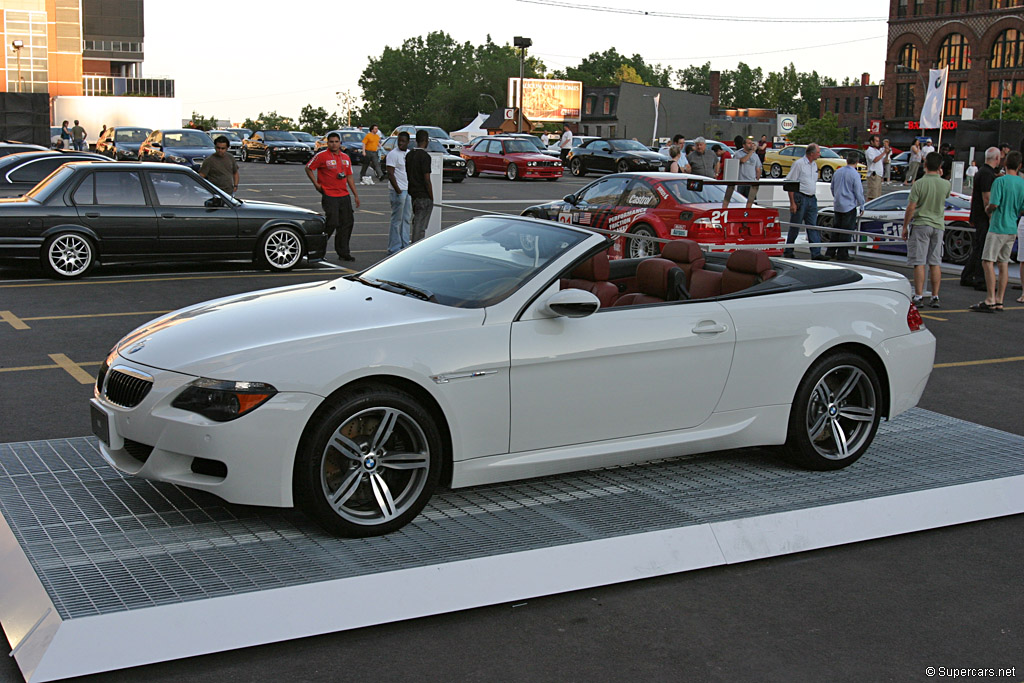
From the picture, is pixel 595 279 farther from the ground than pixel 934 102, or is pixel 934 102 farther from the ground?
pixel 934 102

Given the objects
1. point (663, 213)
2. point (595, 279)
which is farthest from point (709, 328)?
point (663, 213)

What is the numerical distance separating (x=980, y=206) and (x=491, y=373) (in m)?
11.8

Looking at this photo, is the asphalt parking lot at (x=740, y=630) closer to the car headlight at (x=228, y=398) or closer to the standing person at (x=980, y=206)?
the car headlight at (x=228, y=398)

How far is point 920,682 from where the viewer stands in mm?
3867

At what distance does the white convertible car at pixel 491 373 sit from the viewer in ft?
15.1

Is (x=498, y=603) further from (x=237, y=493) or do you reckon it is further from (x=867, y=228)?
(x=867, y=228)

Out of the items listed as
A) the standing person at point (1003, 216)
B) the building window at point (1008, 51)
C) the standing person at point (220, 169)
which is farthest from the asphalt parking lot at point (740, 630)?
the building window at point (1008, 51)

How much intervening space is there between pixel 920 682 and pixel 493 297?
251 centimetres

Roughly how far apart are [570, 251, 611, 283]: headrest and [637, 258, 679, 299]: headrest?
27cm

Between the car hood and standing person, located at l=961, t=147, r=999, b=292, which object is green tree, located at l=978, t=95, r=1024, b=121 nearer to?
standing person, located at l=961, t=147, r=999, b=292

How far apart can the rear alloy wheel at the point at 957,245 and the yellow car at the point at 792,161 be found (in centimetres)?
2703

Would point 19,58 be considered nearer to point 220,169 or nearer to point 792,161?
point 792,161

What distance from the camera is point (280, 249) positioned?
576 inches

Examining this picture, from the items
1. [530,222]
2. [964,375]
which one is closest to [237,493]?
[530,222]
